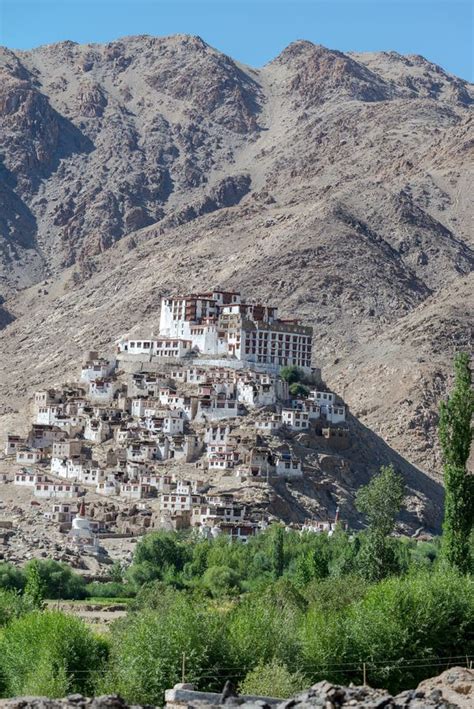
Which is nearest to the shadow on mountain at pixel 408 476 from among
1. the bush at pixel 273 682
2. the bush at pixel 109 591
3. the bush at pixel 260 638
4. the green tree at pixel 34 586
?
the bush at pixel 109 591

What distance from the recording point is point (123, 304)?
15625 cm

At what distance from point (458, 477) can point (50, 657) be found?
1789cm

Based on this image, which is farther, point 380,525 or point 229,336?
point 229,336

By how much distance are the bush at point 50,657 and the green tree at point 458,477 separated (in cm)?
1380

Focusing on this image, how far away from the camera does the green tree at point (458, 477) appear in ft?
177

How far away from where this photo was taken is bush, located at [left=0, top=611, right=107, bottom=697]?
4031 cm

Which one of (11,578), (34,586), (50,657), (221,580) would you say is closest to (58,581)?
(11,578)

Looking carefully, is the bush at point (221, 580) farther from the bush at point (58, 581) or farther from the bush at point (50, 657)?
the bush at point (50, 657)

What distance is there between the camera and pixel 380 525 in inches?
2950

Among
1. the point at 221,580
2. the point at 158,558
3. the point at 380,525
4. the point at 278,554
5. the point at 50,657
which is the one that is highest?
the point at 380,525

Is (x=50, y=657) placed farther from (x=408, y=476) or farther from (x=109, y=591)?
(x=408, y=476)

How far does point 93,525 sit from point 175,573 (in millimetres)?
10542

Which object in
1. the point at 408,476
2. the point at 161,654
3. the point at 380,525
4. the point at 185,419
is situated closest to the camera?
the point at 161,654

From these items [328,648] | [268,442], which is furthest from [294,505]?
[328,648]
